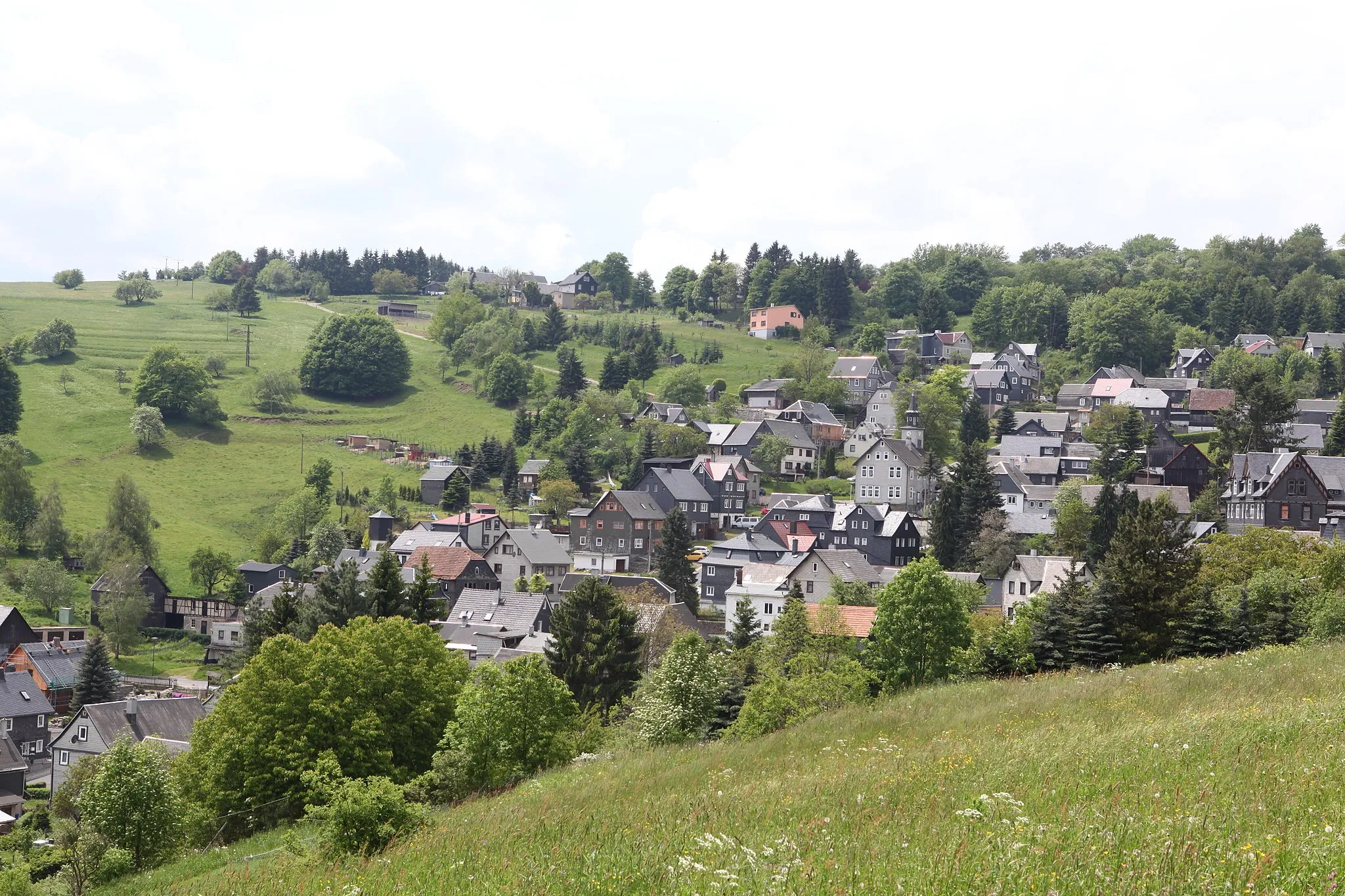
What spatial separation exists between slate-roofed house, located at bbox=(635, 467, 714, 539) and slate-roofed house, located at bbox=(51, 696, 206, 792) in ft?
148

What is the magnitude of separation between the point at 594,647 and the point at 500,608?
80.5 ft

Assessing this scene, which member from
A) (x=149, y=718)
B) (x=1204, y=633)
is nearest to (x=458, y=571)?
(x=149, y=718)

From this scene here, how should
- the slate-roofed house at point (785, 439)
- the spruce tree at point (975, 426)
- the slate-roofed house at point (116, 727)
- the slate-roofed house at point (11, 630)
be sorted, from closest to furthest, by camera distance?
1. the slate-roofed house at point (116, 727)
2. the slate-roofed house at point (11, 630)
3. the spruce tree at point (975, 426)
4. the slate-roofed house at point (785, 439)

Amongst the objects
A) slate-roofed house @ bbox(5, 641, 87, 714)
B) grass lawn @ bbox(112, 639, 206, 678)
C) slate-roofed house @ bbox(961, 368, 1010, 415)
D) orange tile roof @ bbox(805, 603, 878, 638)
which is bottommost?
grass lawn @ bbox(112, 639, 206, 678)

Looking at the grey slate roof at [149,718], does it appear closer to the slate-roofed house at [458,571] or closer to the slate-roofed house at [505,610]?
the slate-roofed house at [505,610]

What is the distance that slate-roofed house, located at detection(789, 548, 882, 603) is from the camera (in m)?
74.6

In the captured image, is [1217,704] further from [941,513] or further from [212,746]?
[941,513]

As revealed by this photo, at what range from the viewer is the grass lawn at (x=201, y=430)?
353 feet

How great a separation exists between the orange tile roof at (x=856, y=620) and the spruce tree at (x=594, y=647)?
26.9 feet

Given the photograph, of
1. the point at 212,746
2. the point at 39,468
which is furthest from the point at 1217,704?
the point at 39,468

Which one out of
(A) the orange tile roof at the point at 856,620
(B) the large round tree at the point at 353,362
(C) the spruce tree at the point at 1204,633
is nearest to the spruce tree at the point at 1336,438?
(A) the orange tile roof at the point at 856,620

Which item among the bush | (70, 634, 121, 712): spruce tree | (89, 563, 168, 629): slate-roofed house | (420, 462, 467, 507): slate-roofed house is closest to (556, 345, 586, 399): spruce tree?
(420, 462, 467, 507): slate-roofed house

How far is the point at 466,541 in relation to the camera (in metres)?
94.8

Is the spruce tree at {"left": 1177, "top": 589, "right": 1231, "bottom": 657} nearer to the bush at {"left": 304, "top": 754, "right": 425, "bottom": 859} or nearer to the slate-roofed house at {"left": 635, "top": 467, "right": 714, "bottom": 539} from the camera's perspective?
the bush at {"left": 304, "top": 754, "right": 425, "bottom": 859}
